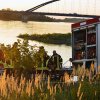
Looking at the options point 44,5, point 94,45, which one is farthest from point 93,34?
point 44,5

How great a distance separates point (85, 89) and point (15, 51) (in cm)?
1742

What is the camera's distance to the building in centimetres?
2152

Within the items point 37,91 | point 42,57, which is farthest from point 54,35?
point 37,91

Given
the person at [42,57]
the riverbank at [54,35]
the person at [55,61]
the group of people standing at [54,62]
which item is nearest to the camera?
the group of people standing at [54,62]

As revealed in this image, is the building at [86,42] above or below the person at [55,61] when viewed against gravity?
above

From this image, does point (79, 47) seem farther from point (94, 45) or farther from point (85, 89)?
point (85, 89)

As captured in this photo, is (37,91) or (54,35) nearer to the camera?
(37,91)

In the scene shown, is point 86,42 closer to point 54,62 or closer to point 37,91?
point 54,62

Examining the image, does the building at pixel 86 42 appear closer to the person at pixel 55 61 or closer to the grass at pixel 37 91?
the person at pixel 55 61

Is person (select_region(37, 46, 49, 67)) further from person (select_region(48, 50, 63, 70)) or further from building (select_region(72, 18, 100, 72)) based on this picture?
building (select_region(72, 18, 100, 72))

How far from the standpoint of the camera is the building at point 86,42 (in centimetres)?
2152

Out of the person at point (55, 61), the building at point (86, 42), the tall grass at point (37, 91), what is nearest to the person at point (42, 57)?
the person at point (55, 61)

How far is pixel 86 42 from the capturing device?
74.7ft

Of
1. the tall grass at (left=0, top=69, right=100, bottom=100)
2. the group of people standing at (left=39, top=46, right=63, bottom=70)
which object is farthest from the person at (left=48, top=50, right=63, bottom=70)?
the tall grass at (left=0, top=69, right=100, bottom=100)
